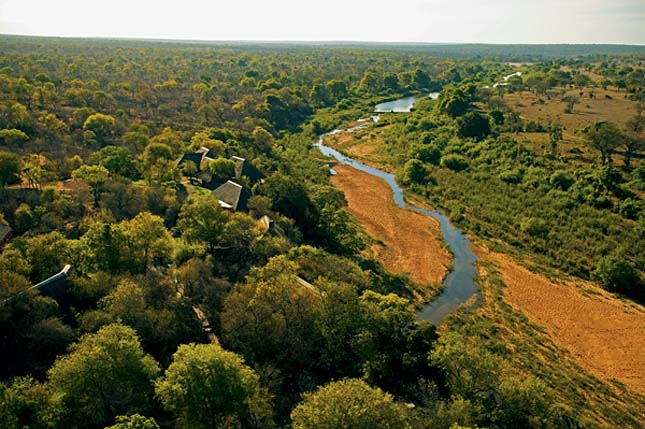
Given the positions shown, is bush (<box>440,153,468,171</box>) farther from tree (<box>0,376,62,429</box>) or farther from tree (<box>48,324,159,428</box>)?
tree (<box>0,376,62,429</box>)

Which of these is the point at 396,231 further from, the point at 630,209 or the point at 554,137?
the point at 554,137

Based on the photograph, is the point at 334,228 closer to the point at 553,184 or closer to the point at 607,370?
the point at 607,370

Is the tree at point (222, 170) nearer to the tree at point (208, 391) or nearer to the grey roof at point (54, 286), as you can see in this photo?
the grey roof at point (54, 286)

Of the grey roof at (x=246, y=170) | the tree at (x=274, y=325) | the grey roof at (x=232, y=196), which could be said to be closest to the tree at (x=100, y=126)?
the grey roof at (x=246, y=170)

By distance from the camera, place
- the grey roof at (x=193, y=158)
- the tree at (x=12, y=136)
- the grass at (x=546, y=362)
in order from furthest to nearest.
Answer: the grey roof at (x=193, y=158) < the tree at (x=12, y=136) < the grass at (x=546, y=362)

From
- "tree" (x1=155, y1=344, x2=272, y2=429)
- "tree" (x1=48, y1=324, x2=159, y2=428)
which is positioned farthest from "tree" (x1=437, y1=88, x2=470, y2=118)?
"tree" (x1=48, y1=324, x2=159, y2=428)
